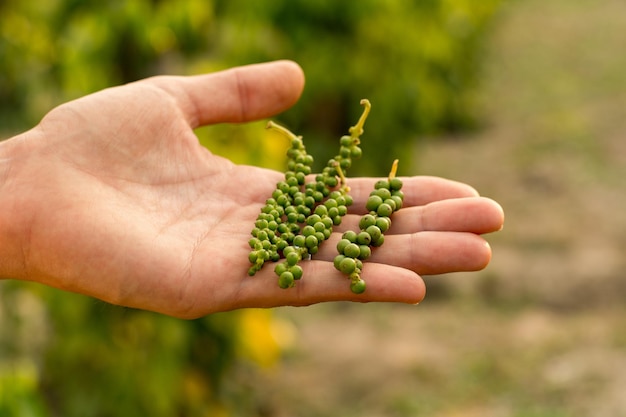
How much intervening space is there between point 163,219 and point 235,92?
0.69 metres

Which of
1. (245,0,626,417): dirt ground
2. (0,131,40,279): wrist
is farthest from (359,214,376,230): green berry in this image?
(245,0,626,417): dirt ground

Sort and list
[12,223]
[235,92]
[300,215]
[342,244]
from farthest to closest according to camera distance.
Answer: [235,92]
[300,215]
[12,223]
[342,244]

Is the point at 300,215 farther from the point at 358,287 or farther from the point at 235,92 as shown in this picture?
the point at 235,92

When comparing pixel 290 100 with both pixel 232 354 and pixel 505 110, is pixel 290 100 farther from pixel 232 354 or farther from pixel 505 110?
pixel 505 110

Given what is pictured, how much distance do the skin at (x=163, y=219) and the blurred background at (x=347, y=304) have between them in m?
0.63

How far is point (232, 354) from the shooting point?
381 cm

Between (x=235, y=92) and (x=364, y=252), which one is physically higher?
(x=235, y=92)

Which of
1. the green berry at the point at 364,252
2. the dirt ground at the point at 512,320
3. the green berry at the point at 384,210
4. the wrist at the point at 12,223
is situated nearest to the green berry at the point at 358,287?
the green berry at the point at 364,252

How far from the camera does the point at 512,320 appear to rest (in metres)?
5.04

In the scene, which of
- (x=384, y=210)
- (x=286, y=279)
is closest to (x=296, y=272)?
(x=286, y=279)

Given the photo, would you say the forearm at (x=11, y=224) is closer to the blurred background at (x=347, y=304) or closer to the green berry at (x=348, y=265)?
the blurred background at (x=347, y=304)

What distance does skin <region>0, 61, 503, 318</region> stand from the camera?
7.34ft

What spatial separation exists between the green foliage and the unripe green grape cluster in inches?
33.8

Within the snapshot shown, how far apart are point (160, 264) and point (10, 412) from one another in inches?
32.5
